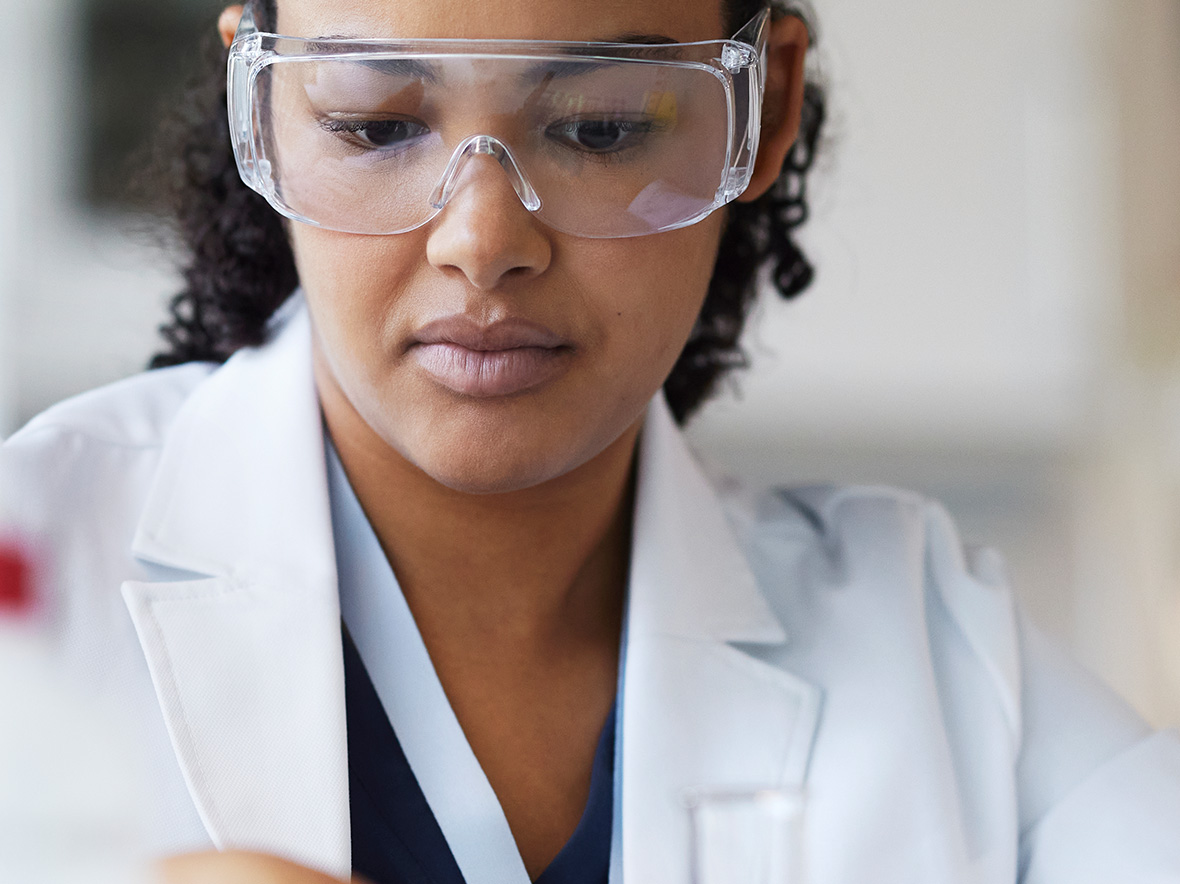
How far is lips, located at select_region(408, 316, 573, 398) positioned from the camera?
3.12 feet

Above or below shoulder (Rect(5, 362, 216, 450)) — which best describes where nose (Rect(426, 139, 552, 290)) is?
above

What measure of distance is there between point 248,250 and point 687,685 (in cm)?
70

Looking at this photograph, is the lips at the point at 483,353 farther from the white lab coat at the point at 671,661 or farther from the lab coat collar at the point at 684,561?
the lab coat collar at the point at 684,561

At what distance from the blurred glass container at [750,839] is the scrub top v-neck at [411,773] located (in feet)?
1.31

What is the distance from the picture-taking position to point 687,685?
116cm

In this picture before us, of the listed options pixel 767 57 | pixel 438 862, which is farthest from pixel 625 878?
pixel 767 57

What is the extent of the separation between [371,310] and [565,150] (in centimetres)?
21

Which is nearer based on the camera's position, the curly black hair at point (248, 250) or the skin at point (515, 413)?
the skin at point (515, 413)

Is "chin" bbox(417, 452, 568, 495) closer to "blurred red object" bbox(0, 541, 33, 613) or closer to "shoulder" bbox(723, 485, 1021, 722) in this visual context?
"shoulder" bbox(723, 485, 1021, 722)

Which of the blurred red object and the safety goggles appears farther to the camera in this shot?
the safety goggles

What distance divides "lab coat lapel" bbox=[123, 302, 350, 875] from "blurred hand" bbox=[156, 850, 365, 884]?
462 millimetres

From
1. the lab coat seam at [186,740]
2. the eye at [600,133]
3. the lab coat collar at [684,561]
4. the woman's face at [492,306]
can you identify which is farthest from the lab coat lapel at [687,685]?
the eye at [600,133]

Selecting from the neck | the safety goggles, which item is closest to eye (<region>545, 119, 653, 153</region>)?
the safety goggles

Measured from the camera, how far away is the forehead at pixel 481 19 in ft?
Answer: 2.95
